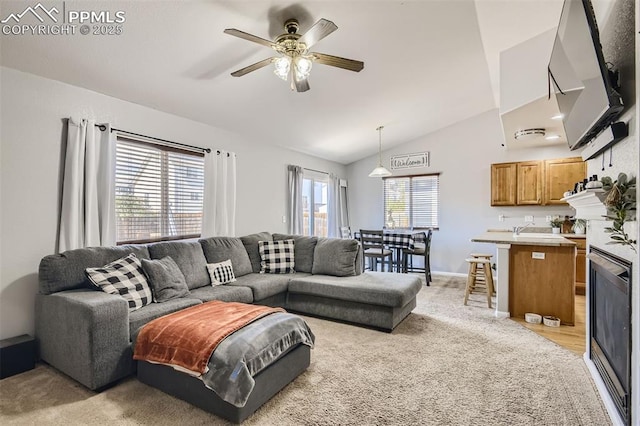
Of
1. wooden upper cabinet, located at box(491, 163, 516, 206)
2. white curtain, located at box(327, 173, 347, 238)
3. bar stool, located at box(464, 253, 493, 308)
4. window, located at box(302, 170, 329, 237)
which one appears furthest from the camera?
white curtain, located at box(327, 173, 347, 238)

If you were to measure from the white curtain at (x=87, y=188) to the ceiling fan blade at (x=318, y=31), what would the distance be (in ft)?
7.25

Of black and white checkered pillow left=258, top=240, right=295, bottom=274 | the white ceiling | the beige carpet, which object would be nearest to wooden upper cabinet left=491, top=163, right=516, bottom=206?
the white ceiling

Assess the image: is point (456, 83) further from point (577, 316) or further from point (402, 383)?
point (402, 383)

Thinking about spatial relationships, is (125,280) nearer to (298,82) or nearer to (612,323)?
(298,82)

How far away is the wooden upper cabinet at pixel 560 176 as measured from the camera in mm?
4879

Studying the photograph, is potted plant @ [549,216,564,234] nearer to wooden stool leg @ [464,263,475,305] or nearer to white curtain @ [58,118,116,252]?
wooden stool leg @ [464,263,475,305]

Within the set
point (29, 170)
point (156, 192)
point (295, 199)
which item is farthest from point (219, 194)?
point (29, 170)

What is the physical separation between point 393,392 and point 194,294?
2.01m

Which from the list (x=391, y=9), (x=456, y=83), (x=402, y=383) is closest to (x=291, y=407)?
(x=402, y=383)

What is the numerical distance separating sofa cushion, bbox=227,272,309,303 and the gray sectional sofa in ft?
0.04

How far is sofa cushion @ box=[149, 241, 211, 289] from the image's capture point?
315cm

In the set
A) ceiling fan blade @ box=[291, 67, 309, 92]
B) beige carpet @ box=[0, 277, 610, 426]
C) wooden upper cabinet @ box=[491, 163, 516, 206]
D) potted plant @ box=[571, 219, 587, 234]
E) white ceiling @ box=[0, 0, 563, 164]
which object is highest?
white ceiling @ box=[0, 0, 563, 164]

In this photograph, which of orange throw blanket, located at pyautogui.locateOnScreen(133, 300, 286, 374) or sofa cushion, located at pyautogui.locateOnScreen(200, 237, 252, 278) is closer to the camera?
orange throw blanket, located at pyautogui.locateOnScreen(133, 300, 286, 374)

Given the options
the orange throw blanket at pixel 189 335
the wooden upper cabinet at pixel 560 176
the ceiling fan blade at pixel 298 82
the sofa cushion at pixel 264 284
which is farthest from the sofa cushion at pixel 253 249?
the wooden upper cabinet at pixel 560 176
